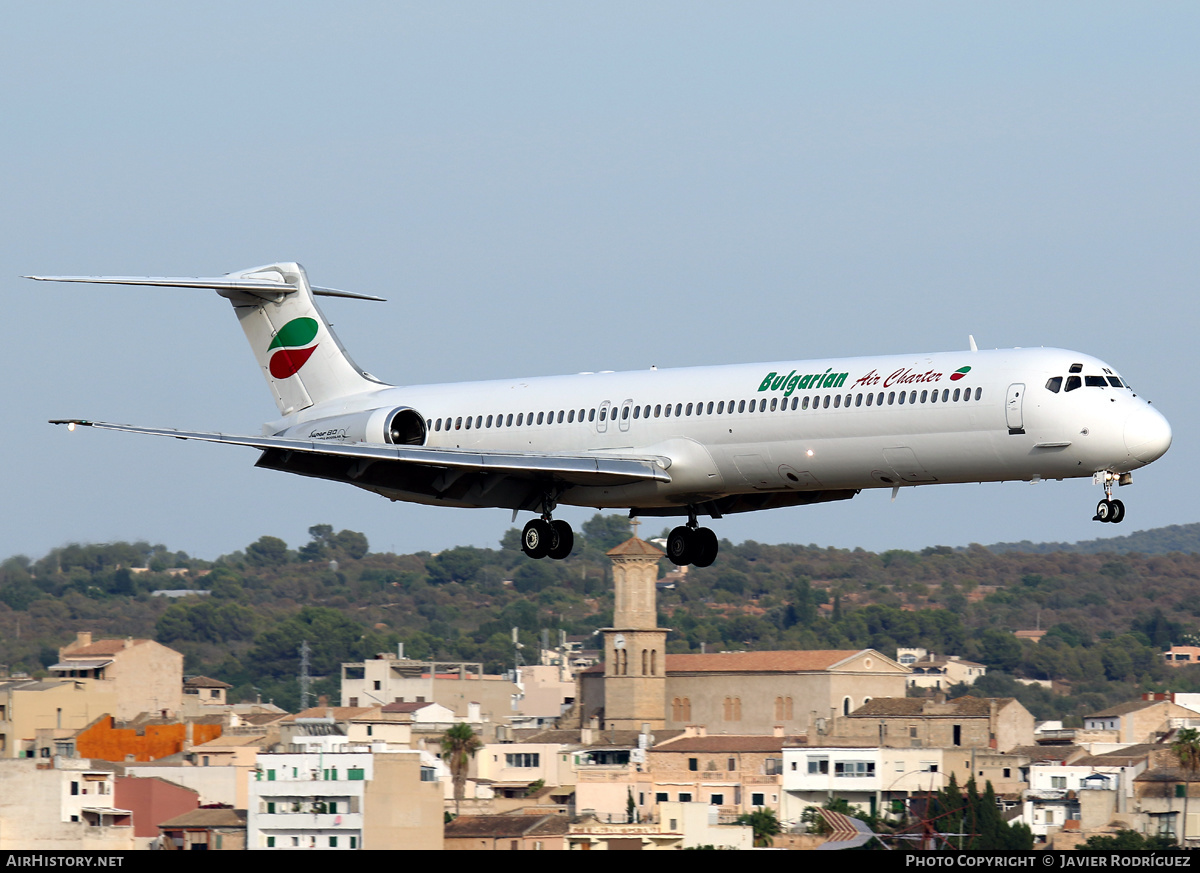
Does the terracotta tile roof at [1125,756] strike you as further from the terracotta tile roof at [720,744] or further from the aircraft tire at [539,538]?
the aircraft tire at [539,538]

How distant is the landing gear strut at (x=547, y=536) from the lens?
3819 cm

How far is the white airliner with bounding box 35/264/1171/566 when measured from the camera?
105 feet

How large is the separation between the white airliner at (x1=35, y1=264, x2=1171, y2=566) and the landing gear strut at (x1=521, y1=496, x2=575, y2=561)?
4cm

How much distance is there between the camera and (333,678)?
173 m

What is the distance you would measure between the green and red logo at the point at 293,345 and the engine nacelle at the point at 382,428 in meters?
2.69

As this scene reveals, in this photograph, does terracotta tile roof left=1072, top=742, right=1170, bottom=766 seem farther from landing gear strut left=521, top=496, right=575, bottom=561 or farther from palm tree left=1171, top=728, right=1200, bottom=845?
landing gear strut left=521, top=496, right=575, bottom=561

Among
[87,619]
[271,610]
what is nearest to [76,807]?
[87,619]

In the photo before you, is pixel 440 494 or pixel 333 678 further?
pixel 333 678

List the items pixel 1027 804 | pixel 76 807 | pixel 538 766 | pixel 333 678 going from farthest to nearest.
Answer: pixel 333 678 < pixel 538 766 < pixel 1027 804 < pixel 76 807

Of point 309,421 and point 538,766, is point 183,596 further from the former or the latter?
point 309,421

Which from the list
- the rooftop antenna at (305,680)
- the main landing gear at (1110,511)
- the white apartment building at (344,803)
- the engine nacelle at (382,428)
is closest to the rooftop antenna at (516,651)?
the rooftop antenna at (305,680)

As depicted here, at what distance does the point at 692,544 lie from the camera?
1553 inches

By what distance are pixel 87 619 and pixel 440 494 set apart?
398ft

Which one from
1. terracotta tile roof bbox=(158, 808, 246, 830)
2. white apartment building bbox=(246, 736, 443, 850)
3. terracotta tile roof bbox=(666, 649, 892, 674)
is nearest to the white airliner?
white apartment building bbox=(246, 736, 443, 850)
